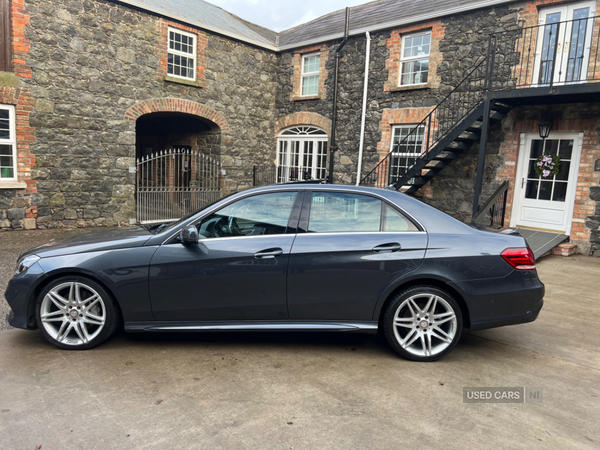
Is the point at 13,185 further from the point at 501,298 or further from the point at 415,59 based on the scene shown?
the point at 415,59

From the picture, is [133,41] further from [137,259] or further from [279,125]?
[137,259]

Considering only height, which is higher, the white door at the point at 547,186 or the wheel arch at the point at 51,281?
the white door at the point at 547,186

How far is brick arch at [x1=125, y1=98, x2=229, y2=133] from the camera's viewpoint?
36.5 ft

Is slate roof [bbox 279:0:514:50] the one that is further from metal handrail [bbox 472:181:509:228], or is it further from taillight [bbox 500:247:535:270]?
taillight [bbox 500:247:535:270]

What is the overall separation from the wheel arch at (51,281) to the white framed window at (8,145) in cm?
700

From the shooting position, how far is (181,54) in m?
11.9

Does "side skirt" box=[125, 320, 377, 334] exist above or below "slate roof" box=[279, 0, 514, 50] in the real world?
below

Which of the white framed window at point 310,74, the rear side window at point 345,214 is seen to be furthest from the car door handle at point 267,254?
the white framed window at point 310,74

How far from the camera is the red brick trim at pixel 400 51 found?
10781 millimetres

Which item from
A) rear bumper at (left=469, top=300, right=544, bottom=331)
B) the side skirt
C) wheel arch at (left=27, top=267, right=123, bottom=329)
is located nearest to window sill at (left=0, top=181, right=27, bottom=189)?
wheel arch at (left=27, top=267, right=123, bottom=329)

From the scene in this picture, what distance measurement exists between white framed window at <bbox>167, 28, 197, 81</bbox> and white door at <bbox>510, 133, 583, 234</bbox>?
8.73 metres

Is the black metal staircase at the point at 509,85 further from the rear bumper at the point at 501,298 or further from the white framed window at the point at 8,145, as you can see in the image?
the white framed window at the point at 8,145

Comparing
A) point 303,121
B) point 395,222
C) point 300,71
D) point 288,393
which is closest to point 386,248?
point 395,222

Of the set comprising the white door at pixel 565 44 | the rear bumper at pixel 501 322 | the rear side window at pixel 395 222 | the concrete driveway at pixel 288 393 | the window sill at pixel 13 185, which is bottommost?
the concrete driveway at pixel 288 393
